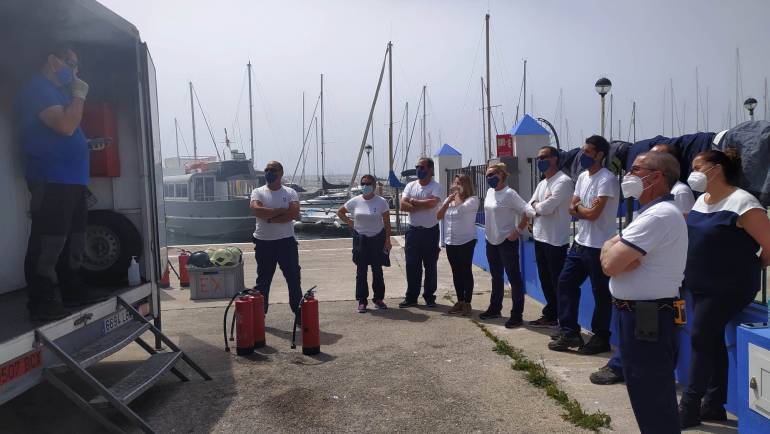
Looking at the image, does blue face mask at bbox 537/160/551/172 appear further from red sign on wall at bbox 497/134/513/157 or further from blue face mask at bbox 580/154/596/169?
red sign on wall at bbox 497/134/513/157

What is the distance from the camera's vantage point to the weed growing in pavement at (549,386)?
4043mm

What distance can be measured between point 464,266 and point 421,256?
2.27 feet

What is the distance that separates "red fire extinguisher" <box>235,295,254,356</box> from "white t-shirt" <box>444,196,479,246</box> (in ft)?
8.97

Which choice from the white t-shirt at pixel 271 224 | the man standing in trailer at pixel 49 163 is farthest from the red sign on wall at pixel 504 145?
the man standing in trailer at pixel 49 163

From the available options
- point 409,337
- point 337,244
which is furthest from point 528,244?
point 337,244

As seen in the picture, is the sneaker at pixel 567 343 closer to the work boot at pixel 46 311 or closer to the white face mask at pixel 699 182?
the white face mask at pixel 699 182

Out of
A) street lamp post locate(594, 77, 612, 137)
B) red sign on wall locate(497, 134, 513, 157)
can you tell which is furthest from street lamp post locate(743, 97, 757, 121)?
red sign on wall locate(497, 134, 513, 157)

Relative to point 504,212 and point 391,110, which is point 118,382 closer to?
point 504,212

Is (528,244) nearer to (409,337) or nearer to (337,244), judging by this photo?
(409,337)

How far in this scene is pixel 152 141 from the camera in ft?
18.4

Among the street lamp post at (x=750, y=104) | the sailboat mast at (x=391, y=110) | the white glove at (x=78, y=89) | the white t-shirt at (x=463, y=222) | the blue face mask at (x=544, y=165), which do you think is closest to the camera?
the white glove at (x=78, y=89)

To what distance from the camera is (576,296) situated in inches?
223

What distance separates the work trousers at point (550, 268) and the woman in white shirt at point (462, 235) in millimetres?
1022

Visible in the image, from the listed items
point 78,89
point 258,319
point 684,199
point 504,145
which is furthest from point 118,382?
point 504,145
